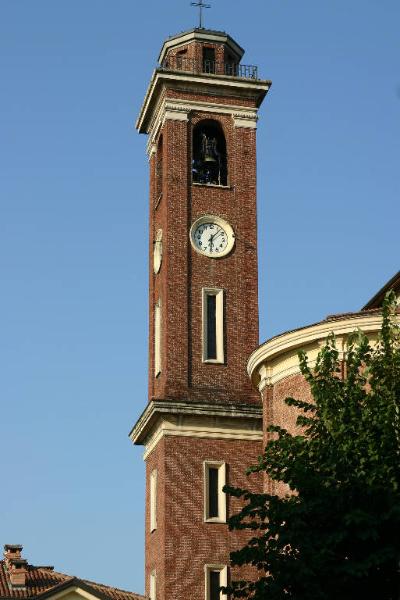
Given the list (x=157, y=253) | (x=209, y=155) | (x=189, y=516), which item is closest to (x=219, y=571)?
(x=189, y=516)

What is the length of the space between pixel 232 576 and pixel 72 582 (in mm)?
7132

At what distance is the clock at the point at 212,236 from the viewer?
41.4 m

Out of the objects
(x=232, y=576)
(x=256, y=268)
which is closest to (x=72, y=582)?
(x=232, y=576)

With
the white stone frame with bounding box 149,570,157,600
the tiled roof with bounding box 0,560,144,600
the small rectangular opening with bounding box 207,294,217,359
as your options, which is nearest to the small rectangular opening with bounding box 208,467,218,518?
the white stone frame with bounding box 149,570,157,600

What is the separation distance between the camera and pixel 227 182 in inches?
1679

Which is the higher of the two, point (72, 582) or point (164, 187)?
point (164, 187)

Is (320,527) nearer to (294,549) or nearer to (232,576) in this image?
(294,549)

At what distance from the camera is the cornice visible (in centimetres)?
3300

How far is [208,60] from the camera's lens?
146ft

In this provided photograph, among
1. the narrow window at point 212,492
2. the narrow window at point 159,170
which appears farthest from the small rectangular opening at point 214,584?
the narrow window at point 159,170

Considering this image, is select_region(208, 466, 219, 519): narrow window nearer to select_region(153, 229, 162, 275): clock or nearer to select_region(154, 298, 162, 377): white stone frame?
select_region(154, 298, 162, 377): white stone frame

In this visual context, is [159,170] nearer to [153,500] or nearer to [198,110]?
[198,110]

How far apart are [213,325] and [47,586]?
1148cm

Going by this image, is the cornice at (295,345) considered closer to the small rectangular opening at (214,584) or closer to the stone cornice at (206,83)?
the small rectangular opening at (214,584)
